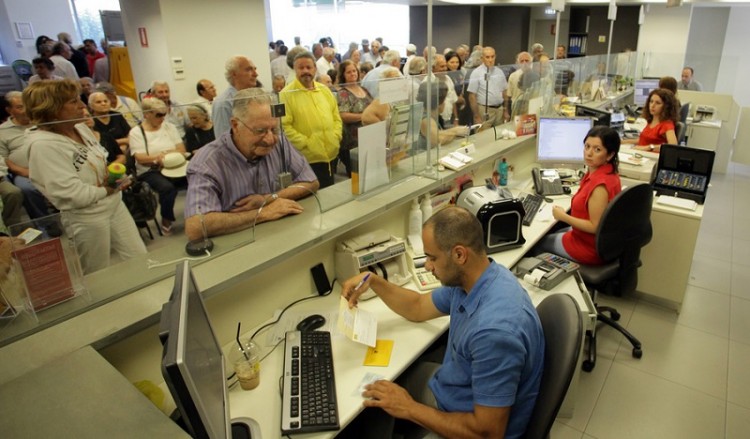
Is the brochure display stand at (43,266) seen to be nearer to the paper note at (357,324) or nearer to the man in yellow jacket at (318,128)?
the paper note at (357,324)

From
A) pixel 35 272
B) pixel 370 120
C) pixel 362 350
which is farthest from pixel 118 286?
pixel 370 120

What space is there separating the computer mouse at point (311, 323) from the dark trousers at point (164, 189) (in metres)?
2.12

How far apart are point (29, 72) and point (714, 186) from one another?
983 centimetres

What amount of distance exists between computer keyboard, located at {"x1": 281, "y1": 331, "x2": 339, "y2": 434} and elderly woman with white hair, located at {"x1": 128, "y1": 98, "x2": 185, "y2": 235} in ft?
4.19

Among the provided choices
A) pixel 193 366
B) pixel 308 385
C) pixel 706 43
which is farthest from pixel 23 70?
pixel 706 43

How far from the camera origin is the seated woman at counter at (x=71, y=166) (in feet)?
6.54

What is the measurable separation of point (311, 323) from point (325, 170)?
124 cm

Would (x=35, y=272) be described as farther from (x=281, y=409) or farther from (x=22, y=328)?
(x=281, y=409)

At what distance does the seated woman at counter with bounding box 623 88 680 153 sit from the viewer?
400cm

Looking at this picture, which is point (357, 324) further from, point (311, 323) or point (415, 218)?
point (415, 218)

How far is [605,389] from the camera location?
7.77ft

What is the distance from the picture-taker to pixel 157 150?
3.11 m

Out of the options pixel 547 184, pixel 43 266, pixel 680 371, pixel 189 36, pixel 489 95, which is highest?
pixel 189 36

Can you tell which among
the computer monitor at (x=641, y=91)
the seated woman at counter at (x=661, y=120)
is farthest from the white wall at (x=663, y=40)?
the seated woman at counter at (x=661, y=120)
